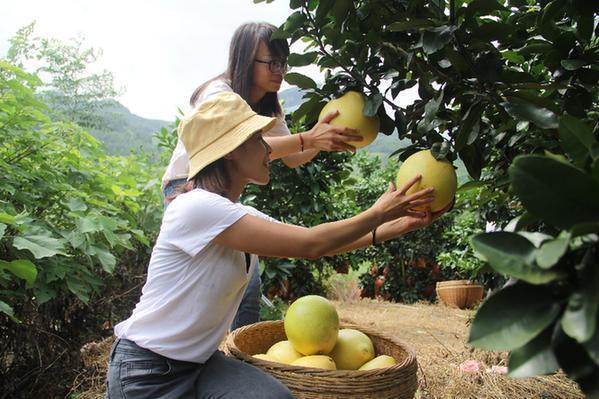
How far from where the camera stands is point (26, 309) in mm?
2553

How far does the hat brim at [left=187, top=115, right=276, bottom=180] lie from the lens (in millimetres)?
1542

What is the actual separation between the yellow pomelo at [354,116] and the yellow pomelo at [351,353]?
0.81 m

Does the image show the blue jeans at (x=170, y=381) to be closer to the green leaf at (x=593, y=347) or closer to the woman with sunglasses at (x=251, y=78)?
the woman with sunglasses at (x=251, y=78)

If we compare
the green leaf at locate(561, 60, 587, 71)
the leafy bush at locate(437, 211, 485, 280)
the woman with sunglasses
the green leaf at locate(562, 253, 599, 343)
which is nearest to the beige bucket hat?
the woman with sunglasses

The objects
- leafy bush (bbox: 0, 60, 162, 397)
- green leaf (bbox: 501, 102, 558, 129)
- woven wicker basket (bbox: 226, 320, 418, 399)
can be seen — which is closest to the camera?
green leaf (bbox: 501, 102, 558, 129)

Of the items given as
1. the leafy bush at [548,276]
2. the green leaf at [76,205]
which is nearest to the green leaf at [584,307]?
the leafy bush at [548,276]

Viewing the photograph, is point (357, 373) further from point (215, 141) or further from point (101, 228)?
point (101, 228)

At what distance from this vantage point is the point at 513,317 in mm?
548

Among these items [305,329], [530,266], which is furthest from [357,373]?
[530,266]

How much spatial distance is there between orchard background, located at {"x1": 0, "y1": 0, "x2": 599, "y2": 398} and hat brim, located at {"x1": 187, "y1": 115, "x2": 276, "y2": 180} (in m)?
0.19

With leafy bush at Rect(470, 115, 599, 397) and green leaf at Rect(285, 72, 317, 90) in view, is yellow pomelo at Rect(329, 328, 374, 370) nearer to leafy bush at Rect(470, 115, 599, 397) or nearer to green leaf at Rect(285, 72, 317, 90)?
green leaf at Rect(285, 72, 317, 90)

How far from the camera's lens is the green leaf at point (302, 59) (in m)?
1.57

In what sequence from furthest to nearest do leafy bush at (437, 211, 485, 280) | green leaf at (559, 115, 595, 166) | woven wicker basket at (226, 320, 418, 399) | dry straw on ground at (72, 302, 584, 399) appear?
leafy bush at (437, 211, 485, 280)
dry straw on ground at (72, 302, 584, 399)
woven wicker basket at (226, 320, 418, 399)
green leaf at (559, 115, 595, 166)

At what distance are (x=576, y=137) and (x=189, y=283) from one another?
112 centimetres
